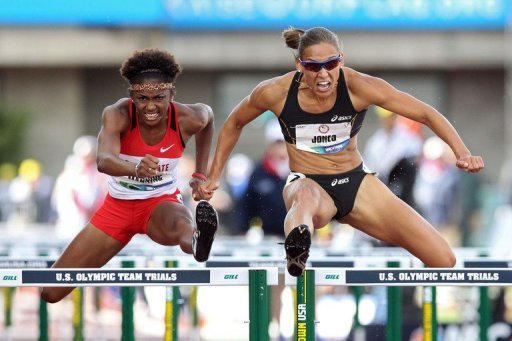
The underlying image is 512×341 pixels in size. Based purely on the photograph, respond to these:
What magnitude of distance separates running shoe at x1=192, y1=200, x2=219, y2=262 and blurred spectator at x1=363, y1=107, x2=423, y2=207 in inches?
179

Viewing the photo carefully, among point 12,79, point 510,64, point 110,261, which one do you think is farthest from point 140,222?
point 12,79

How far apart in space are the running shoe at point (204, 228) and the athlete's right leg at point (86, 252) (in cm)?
96

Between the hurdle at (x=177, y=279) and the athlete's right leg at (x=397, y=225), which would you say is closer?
the hurdle at (x=177, y=279)

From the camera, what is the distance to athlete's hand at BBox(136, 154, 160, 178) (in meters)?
8.80

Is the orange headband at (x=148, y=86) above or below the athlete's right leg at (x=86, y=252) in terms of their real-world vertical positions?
above

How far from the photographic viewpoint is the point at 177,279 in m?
8.26

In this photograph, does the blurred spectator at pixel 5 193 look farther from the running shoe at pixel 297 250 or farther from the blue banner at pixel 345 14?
the running shoe at pixel 297 250

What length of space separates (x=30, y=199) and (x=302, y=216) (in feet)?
47.1

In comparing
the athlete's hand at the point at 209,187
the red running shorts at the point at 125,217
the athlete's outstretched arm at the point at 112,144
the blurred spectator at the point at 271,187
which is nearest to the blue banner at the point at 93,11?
the blurred spectator at the point at 271,187

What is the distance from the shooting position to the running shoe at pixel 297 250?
8180 mm

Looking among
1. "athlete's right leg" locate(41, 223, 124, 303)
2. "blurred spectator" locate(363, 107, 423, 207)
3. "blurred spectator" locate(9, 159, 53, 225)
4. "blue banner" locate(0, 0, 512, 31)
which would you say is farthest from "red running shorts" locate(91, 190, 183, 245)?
"blue banner" locate(0, 0, 512, 31)

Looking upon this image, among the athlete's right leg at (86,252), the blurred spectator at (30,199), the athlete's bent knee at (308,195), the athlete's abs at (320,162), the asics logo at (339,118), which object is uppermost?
the blurred spectator at (30,199)

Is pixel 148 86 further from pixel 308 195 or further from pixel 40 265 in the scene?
pixel 40 265

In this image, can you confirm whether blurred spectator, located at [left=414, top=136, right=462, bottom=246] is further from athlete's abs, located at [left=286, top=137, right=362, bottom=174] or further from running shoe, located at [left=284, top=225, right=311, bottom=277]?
running shoe, located at [left=284, top=225, right=311, bottom=277]
